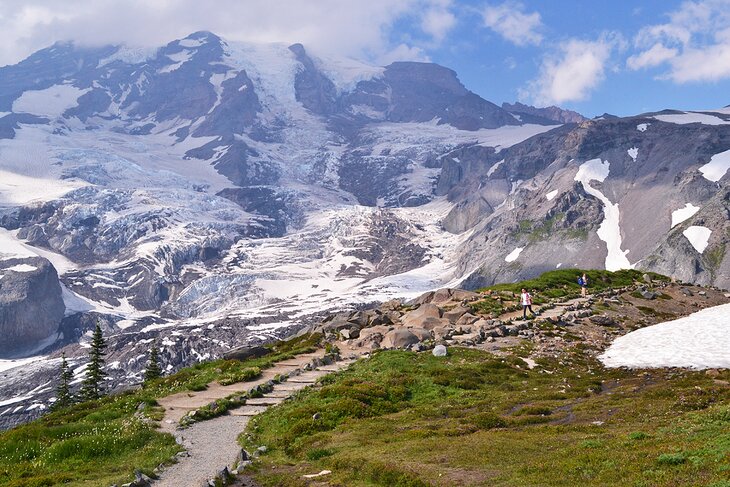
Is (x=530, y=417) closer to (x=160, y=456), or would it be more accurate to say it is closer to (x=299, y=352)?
(x=160, y=456)

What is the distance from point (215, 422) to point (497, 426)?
49.6 ft

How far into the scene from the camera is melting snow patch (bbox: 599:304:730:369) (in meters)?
37.4

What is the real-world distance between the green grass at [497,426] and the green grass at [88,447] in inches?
191

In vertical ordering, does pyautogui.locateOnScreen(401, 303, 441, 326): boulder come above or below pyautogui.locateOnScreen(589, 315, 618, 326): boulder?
above

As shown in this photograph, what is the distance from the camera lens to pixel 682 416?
2228 cm

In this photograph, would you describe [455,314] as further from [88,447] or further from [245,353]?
[88,447]

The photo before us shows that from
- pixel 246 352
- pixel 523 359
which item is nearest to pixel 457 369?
pixel 523 359

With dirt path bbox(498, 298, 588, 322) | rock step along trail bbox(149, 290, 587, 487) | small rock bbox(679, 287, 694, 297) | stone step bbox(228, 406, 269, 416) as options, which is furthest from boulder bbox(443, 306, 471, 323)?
small rock bbox(679, 287, 694, 297)

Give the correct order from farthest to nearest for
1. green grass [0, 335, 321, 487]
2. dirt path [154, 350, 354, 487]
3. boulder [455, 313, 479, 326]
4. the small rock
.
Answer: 1. the small rock
2. boulder [455, 313, 479, 326]
3. dirt path [154, 350, 354, 487]
4. green grass [0, 335, 321, 487]

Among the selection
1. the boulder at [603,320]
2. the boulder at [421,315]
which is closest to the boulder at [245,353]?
the boulder at [421,315]

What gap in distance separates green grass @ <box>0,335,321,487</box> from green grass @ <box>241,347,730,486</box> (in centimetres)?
484

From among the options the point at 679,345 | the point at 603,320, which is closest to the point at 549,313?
the point at 603,320

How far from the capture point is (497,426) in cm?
2492

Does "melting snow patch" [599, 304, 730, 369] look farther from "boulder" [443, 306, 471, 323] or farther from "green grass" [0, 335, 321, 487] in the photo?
"green grass" [0, 335, 321, 487]
